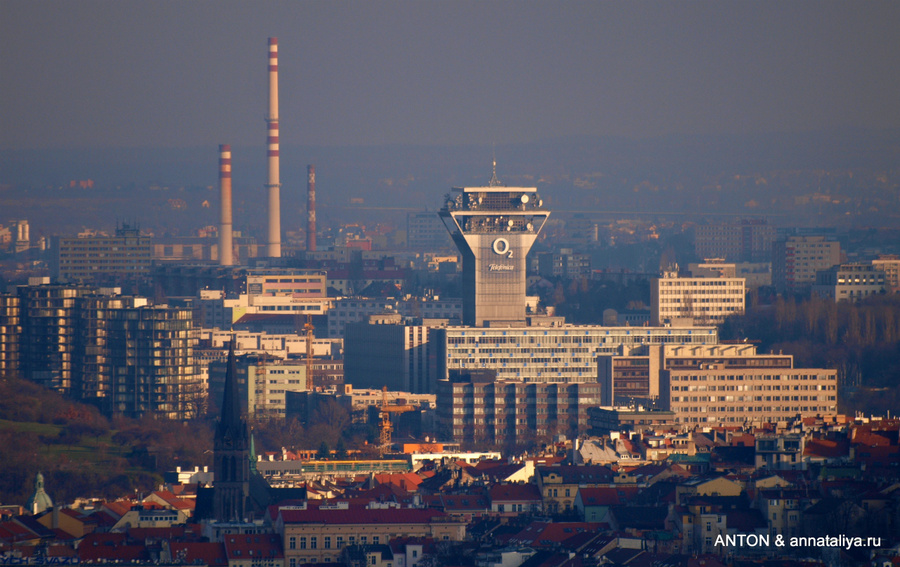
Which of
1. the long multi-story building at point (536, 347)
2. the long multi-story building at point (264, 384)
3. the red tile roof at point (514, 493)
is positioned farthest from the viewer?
the long multi-story building at point (536, 347)

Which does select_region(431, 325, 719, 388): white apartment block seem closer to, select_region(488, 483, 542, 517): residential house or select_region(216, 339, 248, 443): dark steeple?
select_region(216, 339, 248, 443): dark steeple

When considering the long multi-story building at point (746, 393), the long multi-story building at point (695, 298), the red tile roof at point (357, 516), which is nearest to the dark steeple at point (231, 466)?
the red tile roof at point (357, 516)

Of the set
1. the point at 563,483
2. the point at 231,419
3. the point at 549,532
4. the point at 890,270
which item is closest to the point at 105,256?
the point at 890,270

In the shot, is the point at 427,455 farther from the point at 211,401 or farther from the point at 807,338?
the point at 807,338

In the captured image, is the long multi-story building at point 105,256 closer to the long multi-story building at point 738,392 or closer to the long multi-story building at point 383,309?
the long multi-story building at point 383,309

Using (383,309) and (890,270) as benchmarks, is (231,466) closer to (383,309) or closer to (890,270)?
(383,309)

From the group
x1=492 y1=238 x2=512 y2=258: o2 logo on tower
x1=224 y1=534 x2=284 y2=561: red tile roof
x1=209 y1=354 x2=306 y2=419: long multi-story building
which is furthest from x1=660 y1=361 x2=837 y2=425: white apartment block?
x1=224 y1=534 x2=284 y2=561: red tile roof
